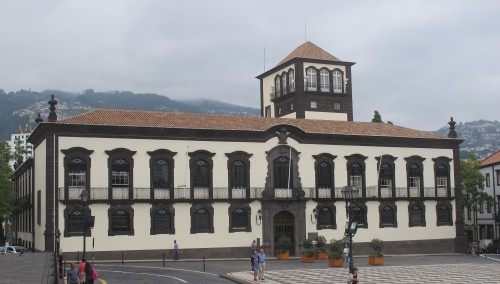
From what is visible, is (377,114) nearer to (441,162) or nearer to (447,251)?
(441,162)

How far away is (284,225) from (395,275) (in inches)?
674

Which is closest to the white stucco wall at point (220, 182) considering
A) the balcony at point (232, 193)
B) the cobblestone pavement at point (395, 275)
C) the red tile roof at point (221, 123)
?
the balcony at point (232, 193)

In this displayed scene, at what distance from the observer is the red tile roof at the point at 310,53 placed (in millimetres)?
65375

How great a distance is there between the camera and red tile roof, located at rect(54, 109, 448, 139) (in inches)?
1916

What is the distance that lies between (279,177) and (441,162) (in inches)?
646

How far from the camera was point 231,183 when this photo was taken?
168ft

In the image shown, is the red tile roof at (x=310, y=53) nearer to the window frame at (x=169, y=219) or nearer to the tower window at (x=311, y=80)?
the tower window at (x=311, y=80)

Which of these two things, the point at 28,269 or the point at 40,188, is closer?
the point at 28,269

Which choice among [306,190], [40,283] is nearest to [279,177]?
[306,190]

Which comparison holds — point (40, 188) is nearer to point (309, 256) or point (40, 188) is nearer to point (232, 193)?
point (232, 193)

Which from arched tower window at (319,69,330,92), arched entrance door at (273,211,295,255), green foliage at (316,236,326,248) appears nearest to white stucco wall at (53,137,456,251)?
arched entrance door at (273,211,295,255)

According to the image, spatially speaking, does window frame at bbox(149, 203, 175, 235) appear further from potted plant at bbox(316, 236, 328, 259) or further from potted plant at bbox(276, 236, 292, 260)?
potted plant at bbox(316, 236, 328, 259)

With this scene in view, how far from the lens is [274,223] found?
171ft

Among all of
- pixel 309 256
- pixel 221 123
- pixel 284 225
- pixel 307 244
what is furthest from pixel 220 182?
pixel 309 256
